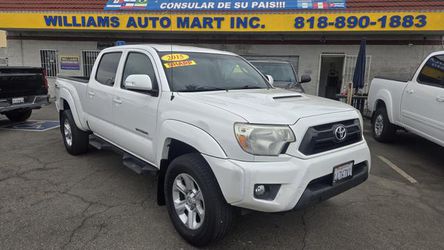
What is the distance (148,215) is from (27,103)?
243 inches

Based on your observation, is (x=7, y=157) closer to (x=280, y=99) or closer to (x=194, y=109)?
(x=194, y=109)

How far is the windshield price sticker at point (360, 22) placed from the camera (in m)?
10.5

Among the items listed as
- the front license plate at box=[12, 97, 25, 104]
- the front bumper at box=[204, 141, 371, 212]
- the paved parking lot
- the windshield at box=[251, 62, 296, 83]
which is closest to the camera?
the front bumper at box=[204, 141, 371, 212]

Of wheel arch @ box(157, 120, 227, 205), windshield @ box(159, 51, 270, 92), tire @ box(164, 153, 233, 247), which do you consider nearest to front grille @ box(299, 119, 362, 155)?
wheel arch @ box(157, 120, 227, 205)

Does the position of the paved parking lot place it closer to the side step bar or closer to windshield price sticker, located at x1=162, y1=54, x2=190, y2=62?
the side step bar

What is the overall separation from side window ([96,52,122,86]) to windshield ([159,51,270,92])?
3.51 feet

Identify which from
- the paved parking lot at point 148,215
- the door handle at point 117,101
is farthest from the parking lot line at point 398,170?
the door handle at point 117,101

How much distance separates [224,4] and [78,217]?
33.0 ft

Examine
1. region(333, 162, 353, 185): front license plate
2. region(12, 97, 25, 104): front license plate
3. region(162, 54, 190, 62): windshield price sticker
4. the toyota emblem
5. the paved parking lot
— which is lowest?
the paved parking lot

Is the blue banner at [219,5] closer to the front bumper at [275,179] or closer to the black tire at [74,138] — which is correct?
the black tire at [74,138]

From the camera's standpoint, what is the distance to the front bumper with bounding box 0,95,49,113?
779 centimetres

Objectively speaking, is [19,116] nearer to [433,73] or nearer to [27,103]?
[27,103]

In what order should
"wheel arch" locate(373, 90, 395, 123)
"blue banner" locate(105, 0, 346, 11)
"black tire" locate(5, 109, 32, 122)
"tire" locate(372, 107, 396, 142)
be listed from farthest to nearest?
"blue banner" locate(105, 0, 346, 11)
"black tire" locate(5, 109, 32, 122)
"tire" locate(372, 107, 396, 142)
"wheel arch" locate(373, 90, 395, 123)

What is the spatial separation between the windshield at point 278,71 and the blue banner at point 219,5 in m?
3.77
